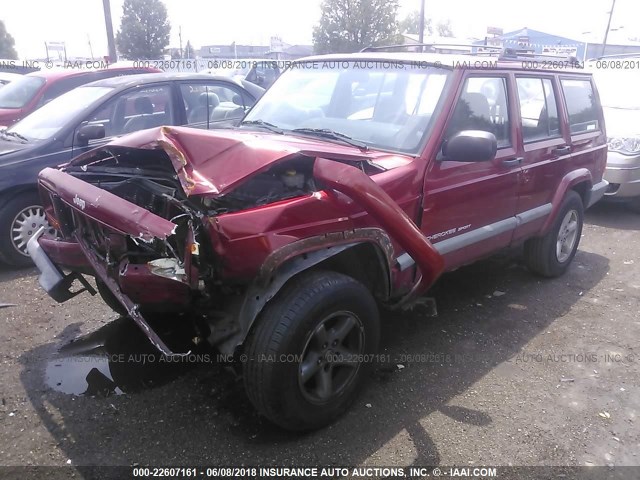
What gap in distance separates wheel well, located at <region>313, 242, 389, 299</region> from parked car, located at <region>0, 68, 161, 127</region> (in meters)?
6.01

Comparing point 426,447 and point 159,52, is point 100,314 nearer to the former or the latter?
point 426,447

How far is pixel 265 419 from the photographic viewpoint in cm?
290

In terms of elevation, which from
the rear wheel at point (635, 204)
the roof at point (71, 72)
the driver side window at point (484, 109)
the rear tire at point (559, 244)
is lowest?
the rear wheel at point (635, 204)

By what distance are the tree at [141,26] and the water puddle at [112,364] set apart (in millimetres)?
33389

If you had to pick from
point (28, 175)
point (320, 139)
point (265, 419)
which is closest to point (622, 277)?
point (320, 139)

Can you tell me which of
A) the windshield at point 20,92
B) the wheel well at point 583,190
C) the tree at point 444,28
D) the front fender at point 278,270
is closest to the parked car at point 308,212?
the front fender at point 278,270

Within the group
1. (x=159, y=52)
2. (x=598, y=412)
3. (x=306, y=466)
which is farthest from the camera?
(x=159, y=52)

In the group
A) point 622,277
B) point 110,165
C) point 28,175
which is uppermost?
point 110,165

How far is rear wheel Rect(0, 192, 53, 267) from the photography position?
4.80 m

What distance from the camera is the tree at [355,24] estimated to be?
2672cm

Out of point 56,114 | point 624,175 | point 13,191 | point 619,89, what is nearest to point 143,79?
point 56,114

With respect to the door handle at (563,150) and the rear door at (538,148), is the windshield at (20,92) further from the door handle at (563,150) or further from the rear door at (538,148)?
the door handle at (563,150)

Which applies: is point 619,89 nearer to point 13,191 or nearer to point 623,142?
point 623,142

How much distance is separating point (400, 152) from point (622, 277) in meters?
3.25
